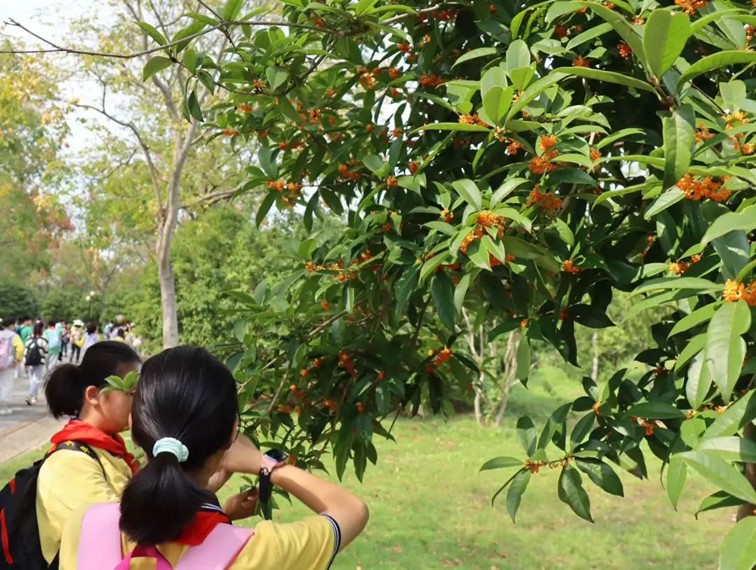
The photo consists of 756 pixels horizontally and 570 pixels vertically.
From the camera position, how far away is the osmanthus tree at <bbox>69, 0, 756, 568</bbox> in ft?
4.40

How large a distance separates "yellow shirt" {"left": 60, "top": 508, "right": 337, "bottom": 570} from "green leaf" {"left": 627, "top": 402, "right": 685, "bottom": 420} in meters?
0.76

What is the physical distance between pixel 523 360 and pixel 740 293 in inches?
34.1

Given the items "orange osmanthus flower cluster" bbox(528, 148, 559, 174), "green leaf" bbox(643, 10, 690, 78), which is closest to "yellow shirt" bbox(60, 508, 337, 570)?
"orange osmanthus flower cluster" bbox(528, 148, 559, 174)

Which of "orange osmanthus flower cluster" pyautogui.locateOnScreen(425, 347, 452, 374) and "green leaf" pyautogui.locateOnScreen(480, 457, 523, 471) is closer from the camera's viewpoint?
"green leaf" pyautogui.locateOnScreen(480, 457, 523, 471)

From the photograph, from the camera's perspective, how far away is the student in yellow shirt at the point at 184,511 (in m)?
1.23

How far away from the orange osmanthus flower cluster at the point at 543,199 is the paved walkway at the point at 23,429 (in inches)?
283

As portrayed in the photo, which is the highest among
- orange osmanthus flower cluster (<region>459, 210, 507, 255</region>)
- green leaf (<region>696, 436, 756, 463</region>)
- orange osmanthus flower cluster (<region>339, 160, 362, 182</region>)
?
orange osmanthus flower cluster (<region>339, 160, 362, 182</region>)

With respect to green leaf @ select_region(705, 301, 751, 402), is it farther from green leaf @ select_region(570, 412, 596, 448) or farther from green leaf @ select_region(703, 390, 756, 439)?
green leaf @ select_region(570, 412, 596, 448)

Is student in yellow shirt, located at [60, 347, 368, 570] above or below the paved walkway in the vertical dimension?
above

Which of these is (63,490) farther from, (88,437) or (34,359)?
(34,359)

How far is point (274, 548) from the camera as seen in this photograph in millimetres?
1312

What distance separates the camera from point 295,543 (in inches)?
52.9

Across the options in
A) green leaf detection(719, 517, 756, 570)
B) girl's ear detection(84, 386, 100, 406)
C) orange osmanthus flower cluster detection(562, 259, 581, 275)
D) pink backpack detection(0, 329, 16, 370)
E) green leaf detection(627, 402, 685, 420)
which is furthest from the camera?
pink backpack detection(0, 329, 16, 370)

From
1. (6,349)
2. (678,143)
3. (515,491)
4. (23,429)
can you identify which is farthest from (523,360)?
(6,349)
